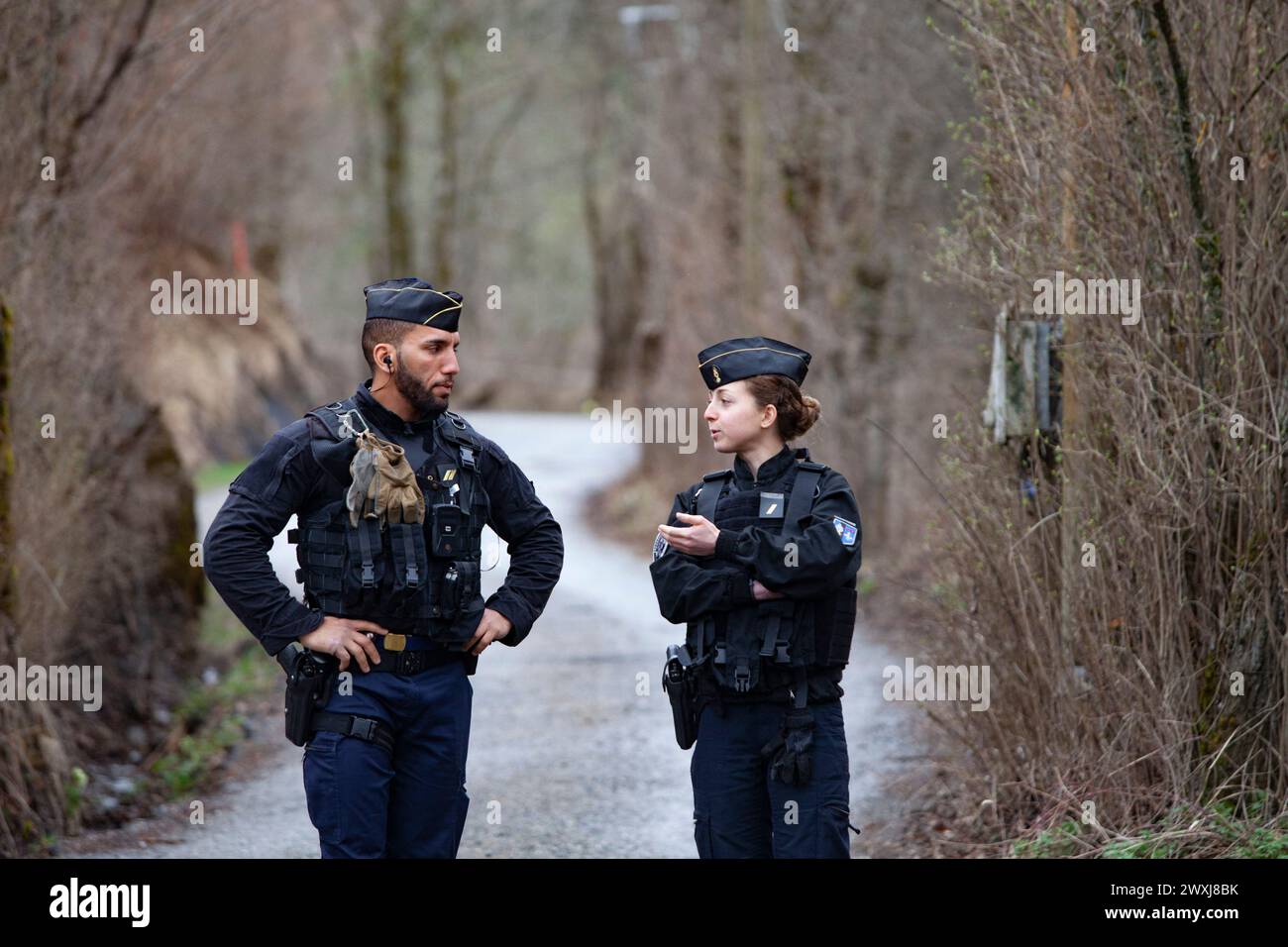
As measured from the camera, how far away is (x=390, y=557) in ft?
15.3

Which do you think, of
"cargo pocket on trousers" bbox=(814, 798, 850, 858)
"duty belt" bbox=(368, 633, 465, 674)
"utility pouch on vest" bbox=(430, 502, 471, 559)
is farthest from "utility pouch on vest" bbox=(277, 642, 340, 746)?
"cargo pocket on trousers" bbox=(814, 798, 850, 858)

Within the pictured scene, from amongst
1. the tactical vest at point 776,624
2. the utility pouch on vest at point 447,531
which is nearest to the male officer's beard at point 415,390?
the utility pouch on vest at point 447,531

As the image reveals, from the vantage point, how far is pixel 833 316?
54.4 ft

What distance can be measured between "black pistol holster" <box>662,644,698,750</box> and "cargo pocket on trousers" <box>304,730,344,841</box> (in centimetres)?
99

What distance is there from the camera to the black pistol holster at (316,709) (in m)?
4.54

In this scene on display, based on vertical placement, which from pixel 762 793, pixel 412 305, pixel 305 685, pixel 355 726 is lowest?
pixel 762 793

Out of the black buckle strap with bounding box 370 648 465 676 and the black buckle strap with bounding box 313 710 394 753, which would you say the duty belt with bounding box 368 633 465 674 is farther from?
the black buckle strap with bounding box 313 710 394 753

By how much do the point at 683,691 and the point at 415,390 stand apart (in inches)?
47.9

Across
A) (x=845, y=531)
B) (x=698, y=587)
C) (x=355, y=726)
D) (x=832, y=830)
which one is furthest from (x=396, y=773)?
(x=845, y=531)

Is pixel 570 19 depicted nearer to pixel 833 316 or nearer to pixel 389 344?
pixel 833 316

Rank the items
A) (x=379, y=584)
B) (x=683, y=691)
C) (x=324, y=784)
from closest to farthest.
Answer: (x=324, y=784) < (x=379, y=584) < (x=683, y=691)

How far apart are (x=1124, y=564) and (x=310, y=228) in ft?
99.7

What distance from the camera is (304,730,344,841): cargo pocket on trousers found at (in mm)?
4488

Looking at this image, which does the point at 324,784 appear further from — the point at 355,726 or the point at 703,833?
the point at 703,833
